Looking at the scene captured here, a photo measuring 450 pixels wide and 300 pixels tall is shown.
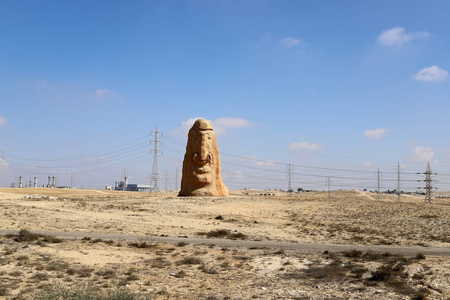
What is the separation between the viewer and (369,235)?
2317 centimetres

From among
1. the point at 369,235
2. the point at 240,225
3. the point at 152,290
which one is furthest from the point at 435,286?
the point at 240,225

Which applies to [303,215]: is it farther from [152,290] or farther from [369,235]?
[152,290]

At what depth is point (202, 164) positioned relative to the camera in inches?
1829

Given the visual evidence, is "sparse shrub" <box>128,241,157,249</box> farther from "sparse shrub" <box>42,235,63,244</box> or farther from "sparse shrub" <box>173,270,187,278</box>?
"sparse shrub" <box>173,270,187,278</box>

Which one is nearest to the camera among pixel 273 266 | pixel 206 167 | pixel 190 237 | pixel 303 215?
pixel 273 266

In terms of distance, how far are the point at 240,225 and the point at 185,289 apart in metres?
15.6

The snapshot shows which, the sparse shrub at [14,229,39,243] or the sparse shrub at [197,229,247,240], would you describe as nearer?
the sparse shrub at [14,229,39,243]

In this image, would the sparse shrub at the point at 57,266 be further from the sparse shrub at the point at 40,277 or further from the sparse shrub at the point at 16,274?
the sparse shrub at the point at 16,274

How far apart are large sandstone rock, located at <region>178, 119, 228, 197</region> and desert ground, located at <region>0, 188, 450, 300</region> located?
17160 mm

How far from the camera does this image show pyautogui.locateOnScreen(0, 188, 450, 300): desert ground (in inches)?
474

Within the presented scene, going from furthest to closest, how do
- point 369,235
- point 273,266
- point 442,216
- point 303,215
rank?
point 303,215
point 442,216
point 369,235
point 273,266

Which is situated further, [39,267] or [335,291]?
[39,267]

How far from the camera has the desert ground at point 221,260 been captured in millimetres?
12039

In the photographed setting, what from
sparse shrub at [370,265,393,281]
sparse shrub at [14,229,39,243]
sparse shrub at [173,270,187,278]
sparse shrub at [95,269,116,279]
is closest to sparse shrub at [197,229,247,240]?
sparse shrub at [173,270,187,278]
